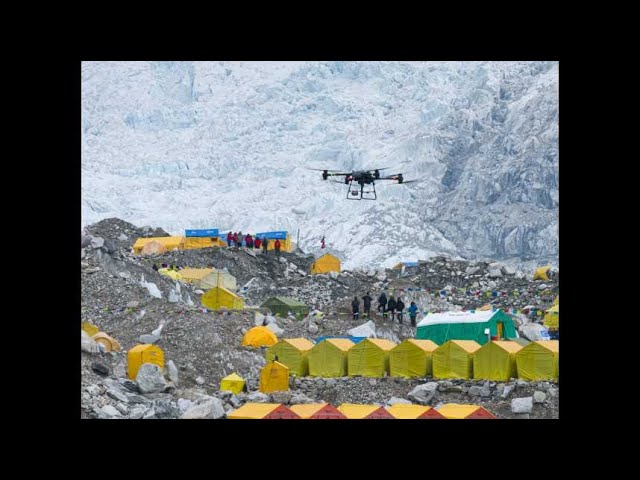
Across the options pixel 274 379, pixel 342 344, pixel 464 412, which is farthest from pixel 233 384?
→ pixel 464 412

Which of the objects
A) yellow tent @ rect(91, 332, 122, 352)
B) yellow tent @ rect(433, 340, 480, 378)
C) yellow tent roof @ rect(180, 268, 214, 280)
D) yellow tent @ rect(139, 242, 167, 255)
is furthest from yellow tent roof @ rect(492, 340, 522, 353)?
yellow tent @ rect(139, 242, 167, 255)

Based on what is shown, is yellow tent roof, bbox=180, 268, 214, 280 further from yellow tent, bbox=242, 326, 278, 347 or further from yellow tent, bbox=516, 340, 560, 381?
yellow tent, bbox=516, 340, 560, 381

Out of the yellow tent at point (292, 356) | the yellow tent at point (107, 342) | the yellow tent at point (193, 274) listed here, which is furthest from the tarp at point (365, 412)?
the yellow tent at point (193, 274)

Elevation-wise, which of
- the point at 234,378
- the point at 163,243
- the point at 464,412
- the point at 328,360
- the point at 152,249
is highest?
the point at 163,243

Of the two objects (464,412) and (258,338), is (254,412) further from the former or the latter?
(258,338)

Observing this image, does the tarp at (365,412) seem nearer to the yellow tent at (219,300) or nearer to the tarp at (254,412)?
the tarp at (254,412)

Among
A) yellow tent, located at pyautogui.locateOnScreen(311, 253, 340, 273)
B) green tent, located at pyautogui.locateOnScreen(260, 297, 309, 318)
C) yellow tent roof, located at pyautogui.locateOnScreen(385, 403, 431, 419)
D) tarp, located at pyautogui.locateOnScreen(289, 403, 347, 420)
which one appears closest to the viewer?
tarp, located at pyautogui.locateOnScreen(289, 403, 347, 420)
